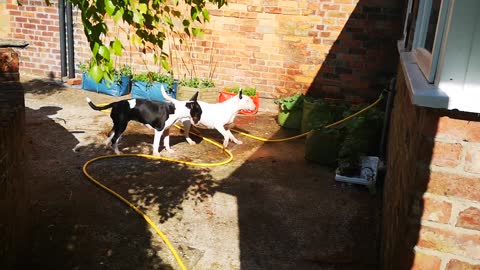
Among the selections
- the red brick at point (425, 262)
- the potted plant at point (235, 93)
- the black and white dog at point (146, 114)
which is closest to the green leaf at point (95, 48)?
the red brick at point (425, 262)

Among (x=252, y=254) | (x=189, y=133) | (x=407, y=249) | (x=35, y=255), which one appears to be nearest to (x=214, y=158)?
(x=189, y=133)

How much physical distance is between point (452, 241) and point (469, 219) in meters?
Answer: 0.13

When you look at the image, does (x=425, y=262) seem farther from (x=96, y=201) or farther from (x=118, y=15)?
(x=96, y=201)

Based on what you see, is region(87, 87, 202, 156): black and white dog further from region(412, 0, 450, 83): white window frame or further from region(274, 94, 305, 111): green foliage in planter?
region(412, 0, 450, 83): white window frame

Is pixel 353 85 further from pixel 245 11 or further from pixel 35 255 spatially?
pixel 35 255

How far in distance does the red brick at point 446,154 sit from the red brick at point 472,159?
0.03 meters

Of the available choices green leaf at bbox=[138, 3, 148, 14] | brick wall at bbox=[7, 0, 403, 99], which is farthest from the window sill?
brick wall at bbox=[7, 0, 403, 99]

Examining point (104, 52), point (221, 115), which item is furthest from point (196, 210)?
point (104, 52)

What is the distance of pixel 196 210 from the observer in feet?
15.0

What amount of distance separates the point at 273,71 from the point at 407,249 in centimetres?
681

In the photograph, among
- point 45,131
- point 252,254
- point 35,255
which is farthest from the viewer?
point 45,131

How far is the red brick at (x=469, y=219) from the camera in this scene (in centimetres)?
188

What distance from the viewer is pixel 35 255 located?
356 centimetres

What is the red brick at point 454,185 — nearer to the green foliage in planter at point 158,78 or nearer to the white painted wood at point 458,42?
the white painted wood at point 458,42
